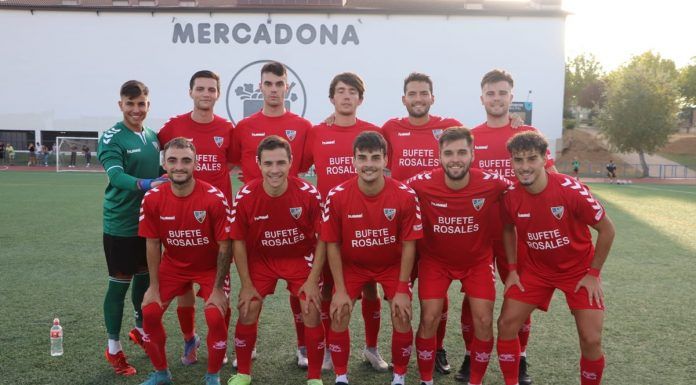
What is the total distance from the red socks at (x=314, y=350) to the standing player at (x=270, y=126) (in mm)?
811

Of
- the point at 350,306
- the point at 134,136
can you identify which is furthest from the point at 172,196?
the point at 350,306

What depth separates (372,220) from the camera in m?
3.69

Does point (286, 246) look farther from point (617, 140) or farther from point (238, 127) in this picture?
point (617, 140)

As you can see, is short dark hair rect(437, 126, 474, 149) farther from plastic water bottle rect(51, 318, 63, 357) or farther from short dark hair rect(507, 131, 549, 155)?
plastic water bottle rect(51, 318, 63, 357)

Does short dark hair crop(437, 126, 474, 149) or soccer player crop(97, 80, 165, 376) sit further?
soccer player crop(97, 80, 165, 376)

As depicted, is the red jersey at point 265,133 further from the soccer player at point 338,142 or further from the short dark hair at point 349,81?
the short dark hair at point 349,81

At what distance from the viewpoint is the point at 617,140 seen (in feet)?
102

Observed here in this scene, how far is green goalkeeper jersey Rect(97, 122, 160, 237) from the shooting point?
397 centimetres

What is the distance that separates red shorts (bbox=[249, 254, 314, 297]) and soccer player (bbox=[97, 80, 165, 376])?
974 millimetres

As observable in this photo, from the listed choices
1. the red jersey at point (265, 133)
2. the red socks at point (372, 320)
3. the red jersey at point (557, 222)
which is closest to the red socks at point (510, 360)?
the red jersey at point (557, 222)

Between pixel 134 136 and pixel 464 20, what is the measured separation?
3014 cm

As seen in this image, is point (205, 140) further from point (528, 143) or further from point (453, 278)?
point (528, 143)

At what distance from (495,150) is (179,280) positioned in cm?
261

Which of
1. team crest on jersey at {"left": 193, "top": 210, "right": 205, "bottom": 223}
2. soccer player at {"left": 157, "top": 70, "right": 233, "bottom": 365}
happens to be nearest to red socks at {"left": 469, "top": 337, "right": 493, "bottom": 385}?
team crest on jersey at {"left": 193, "top": 210, "right": 205, "bottom": 223}
